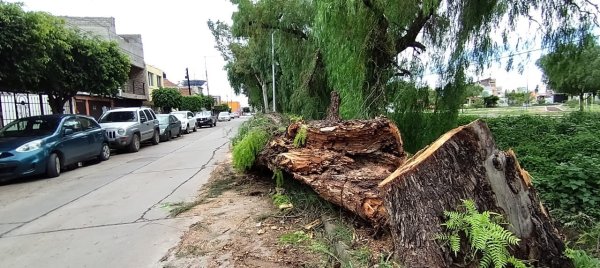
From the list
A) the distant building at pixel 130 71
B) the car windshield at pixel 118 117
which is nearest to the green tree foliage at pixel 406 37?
the car windshield at pixel 118 117

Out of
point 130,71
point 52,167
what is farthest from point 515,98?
point 52,167

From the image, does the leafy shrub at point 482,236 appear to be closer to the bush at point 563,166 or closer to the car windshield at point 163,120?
the bush at point 563,166

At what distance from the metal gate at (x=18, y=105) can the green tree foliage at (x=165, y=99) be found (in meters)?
17.3

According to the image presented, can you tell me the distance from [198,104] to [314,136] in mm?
43045

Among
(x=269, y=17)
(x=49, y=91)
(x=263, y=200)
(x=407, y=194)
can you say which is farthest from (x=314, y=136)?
(x=49, y=91)

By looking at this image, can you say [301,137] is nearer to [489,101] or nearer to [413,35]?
[413,35]

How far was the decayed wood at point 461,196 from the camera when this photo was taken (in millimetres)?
3256

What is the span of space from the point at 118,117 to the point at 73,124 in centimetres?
517

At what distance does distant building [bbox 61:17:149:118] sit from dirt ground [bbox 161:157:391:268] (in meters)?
23.1

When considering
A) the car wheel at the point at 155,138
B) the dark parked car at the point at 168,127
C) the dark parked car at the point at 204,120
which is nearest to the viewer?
the car wheel at the point at 155,138

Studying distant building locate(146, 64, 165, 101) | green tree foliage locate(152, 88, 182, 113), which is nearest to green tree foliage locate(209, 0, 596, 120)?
green tree foliage locate(152, 88, 182, 113)

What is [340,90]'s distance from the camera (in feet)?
28.7

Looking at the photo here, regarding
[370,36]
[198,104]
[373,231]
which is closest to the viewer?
[373,231]

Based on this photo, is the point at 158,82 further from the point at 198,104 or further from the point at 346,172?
the point at 346,172
